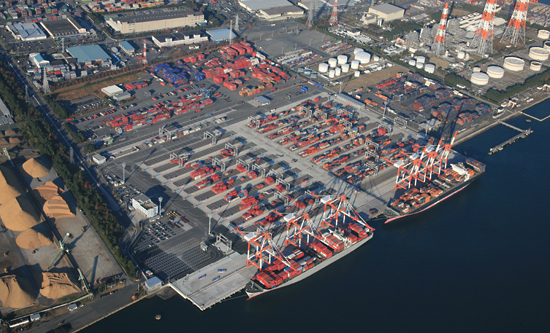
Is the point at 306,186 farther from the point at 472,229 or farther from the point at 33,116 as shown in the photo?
the point at 33,116

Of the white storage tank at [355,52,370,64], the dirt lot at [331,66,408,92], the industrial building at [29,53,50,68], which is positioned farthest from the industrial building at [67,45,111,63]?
the white storage tank at [355,52,370,64]

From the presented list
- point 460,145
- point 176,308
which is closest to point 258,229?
point 176,308

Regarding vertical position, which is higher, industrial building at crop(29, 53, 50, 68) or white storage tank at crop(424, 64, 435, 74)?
industrial building at crop(29, 53, 50, 68)

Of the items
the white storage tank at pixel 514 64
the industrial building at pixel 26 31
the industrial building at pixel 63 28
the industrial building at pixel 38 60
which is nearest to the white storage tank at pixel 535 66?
the white storage tank at pixel 514 64

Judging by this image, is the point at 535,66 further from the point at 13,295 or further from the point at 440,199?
the point at 13,295

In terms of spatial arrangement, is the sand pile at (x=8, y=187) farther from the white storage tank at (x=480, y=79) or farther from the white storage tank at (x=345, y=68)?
the white storage tank at (x=480, y=79)

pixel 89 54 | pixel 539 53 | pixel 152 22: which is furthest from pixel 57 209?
pixel 539 53

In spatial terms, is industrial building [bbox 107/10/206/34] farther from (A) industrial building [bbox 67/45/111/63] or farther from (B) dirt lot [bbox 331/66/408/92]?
(B) dirt lot [bbox 331/66/408/92]
